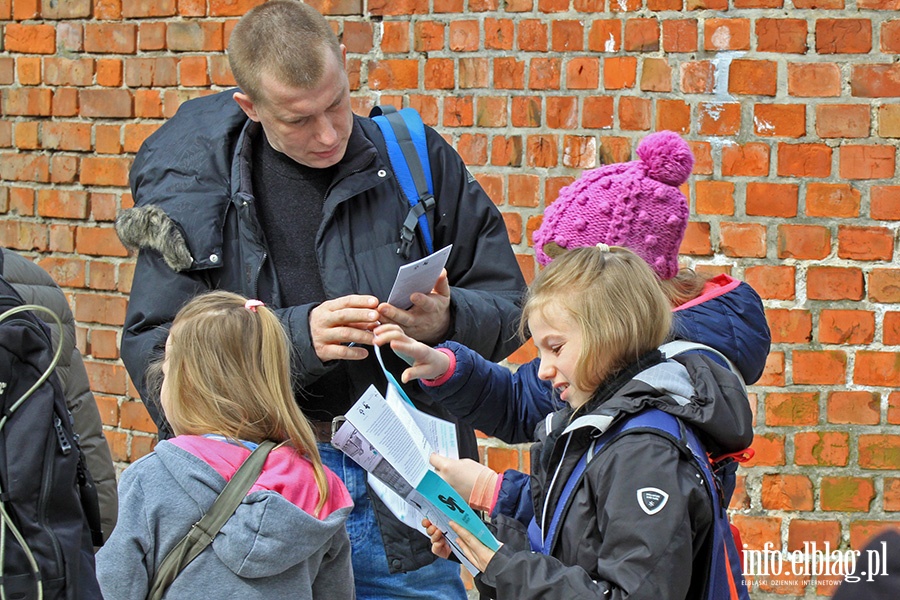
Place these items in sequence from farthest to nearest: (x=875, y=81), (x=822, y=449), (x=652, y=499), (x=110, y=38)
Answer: (x=110, y=38)
(x=822, y=449)
(x=875, y=81)
(x=652, y=499)

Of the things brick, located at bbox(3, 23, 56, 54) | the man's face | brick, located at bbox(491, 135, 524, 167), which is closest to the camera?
the man's face

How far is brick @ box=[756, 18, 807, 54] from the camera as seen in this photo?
10.5ft

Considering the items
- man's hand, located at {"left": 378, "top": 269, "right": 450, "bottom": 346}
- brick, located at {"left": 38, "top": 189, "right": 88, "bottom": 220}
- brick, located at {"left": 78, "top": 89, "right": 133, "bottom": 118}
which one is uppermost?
brick, located at {"left": 78, "top": 89, "right": 133, "bottom": 118}

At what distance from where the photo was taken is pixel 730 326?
79.4 inches

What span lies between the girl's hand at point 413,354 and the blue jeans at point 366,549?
0.82 feet

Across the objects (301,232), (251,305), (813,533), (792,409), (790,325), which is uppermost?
(301,232)

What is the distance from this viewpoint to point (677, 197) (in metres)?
2.14

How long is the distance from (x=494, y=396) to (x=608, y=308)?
571 mm

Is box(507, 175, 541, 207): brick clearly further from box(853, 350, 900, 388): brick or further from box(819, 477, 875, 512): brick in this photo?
box(819, 477, 875, 512): brick

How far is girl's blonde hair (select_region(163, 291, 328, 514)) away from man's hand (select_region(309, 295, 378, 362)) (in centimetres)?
12

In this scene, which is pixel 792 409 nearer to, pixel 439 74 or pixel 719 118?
pixel 719 118

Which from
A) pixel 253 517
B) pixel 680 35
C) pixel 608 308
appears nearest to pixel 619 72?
pixel 680 35

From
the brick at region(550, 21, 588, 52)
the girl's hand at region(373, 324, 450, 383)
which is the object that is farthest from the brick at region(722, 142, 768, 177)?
the girl's hand at region(373, 324, 450, 383)

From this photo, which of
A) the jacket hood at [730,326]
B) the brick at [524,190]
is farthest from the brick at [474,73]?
the jacket hood at [730,326]
